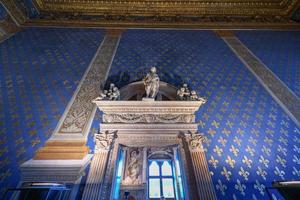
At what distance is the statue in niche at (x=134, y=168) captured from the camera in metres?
5.94

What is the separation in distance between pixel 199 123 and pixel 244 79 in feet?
7.88

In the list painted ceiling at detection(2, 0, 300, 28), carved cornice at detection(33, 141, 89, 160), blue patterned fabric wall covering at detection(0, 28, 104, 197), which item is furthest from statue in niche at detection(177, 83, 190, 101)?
painted ceiling at detection(2, 0, 300, 28)

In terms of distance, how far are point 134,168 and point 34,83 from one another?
14.0 ft

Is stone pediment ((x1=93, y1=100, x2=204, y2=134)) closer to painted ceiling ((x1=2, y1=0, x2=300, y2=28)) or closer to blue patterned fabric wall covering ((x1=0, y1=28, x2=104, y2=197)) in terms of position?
blue patterned fabric wall covering ((x1=0, y1=28, x2=104, y2=197))

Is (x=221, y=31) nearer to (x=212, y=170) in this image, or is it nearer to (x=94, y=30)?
(x=94, y=30)

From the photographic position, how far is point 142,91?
15.6 ft

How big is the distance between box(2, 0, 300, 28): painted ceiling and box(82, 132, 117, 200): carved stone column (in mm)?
5938

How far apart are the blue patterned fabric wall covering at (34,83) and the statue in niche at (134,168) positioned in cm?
335

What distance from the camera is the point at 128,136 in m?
3.76

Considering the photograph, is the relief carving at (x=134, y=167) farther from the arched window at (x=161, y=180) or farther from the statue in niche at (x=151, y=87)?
the statue in niche at (x=151, y=87)

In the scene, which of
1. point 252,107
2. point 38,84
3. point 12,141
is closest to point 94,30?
point 38,84

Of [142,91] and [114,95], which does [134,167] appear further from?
[114,95]

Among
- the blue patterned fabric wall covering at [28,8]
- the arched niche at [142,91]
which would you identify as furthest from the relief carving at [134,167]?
the blue patterned fabric wall covering at [28,8]

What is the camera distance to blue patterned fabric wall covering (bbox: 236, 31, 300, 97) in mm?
5301
